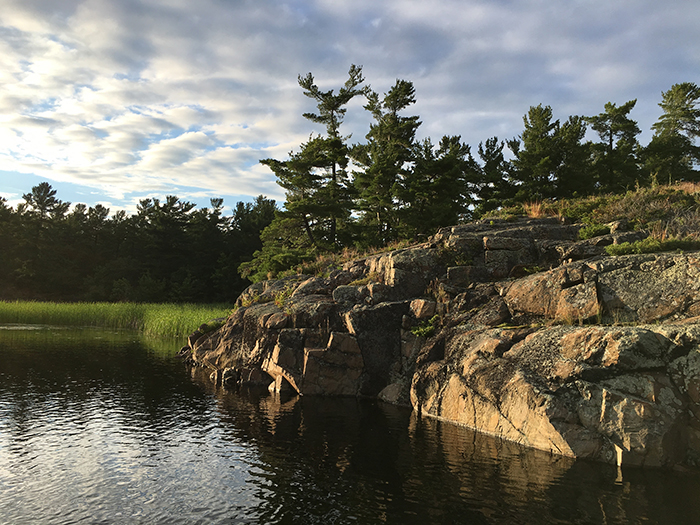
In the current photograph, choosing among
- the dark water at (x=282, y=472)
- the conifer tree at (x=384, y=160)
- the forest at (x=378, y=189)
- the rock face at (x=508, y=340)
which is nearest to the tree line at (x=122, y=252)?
the forest at (x=378, y=189)

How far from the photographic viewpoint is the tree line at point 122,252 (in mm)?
69125

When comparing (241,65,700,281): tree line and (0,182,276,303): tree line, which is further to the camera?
(0,182,276,303): tree line

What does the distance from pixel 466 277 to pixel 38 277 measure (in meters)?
73.5

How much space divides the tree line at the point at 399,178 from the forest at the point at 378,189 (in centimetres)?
11

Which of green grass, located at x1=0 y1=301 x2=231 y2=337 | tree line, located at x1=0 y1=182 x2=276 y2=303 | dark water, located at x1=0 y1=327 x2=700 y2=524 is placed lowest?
dark water, located at x1=0 y1=327 x2=700 y2=524

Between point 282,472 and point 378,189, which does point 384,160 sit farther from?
point 282,472

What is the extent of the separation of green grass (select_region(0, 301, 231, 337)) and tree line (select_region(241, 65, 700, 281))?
7.45 m

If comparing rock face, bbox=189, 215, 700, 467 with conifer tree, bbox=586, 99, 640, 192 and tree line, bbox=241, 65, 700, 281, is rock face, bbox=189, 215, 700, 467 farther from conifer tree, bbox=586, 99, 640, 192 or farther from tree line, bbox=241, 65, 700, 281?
conifer tree, bbox=586, 99, 640, 192

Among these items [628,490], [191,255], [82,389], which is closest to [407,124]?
[82,389]

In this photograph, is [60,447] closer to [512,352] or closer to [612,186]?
[512,352]

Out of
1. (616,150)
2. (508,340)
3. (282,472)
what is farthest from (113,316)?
(616,150)

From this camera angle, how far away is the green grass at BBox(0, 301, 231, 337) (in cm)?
3888

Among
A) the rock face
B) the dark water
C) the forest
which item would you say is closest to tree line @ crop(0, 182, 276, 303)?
the forest

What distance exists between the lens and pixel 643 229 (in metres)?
20.4
